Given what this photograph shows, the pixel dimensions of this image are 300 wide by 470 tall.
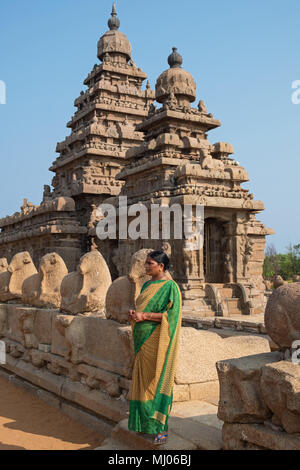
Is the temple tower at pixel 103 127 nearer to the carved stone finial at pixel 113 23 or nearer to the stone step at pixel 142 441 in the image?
the carved stone finial at pixel 113 23

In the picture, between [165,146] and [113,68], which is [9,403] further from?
[113,68]

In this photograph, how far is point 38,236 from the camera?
18.9m

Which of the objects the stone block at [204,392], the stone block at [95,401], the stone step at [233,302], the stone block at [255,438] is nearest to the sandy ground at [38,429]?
the stone block at [95,401]

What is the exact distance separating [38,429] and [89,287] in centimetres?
183

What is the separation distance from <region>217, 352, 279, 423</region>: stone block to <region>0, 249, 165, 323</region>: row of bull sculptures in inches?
75.1

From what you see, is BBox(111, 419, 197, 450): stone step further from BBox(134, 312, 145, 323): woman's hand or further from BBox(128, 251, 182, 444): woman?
BBox(134, 312, 145, 323): woman's hand

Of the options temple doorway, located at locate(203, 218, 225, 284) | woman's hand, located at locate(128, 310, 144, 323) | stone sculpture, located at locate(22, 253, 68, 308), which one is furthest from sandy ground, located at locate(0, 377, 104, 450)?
temple doorway, located at locate(203, 218, 225, 284)

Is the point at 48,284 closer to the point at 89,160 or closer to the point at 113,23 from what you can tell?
the point at 89,160

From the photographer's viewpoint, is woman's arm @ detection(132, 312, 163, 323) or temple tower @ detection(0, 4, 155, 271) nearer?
woman's arm @ detection(132, 312, 163, 323)

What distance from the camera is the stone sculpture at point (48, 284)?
6871 millimetres

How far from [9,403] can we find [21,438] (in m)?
1.58

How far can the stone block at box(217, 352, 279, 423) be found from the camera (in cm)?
264

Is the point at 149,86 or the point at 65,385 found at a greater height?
the point at 149,86

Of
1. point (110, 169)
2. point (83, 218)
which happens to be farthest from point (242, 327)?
→ point (110, 169)
